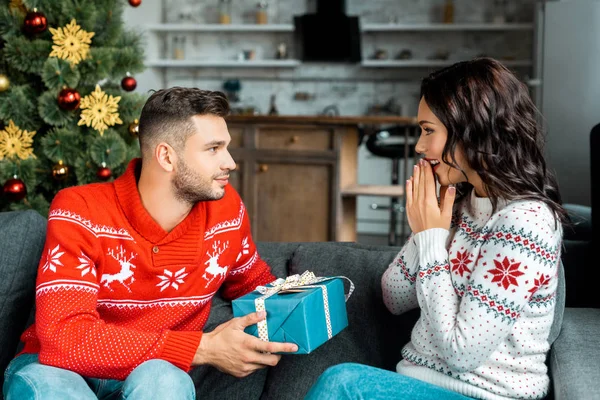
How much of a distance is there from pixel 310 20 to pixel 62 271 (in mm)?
5743

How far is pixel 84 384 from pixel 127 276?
26 cm

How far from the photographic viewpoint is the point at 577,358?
4.68 ft

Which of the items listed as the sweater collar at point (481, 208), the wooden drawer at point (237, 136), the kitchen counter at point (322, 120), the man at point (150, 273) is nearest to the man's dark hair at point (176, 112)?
the man at point (150, 273)

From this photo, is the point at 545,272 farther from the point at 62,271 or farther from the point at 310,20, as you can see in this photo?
the point at 310,20

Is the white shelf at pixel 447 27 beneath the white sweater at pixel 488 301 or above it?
above

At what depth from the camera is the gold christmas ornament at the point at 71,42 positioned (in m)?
2.57

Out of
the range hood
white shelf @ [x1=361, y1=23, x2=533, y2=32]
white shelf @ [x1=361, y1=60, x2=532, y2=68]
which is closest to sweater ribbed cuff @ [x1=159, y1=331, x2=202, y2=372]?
white shelf @ [x1=361, y1=60, x2=532, y2=68]

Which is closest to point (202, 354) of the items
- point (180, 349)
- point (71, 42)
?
point (180, 349)

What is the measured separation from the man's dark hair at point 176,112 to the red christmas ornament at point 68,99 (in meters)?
1.01

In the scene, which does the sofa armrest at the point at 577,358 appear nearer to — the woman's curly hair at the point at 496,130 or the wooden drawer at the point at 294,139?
the woman's curly hair at the point at 496,130

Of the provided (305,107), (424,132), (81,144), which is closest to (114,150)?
(81,144)

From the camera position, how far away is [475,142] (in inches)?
54.6

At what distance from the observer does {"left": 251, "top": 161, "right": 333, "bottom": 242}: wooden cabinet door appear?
165 inches

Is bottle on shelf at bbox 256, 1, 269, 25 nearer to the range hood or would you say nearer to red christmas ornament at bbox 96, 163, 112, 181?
the range hood
